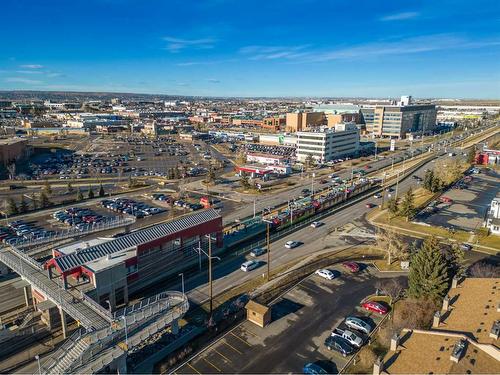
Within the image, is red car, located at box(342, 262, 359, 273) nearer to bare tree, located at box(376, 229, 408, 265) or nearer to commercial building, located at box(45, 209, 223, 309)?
bare tree, located at box(376, 229, 408, 265)

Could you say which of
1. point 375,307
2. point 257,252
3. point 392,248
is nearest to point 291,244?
point 257,252

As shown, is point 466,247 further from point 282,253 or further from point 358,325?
point 358,325

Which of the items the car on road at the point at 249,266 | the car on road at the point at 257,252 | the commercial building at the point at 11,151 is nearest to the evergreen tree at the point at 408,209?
the car on road at the point at 257,252

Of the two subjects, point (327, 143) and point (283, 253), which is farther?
point (327, 143)

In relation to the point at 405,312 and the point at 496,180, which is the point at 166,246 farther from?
the point at 496,180

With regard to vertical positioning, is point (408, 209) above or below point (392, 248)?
above

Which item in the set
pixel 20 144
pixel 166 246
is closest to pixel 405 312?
pixel 166 246

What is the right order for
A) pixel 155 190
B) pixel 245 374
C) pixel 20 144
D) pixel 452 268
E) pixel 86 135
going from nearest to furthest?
pixel 245 374 < pixel 452 268 < pixel 155 190 < pixel 20 144 < pixel 86 135

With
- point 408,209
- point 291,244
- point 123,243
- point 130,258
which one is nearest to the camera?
point 130,258
